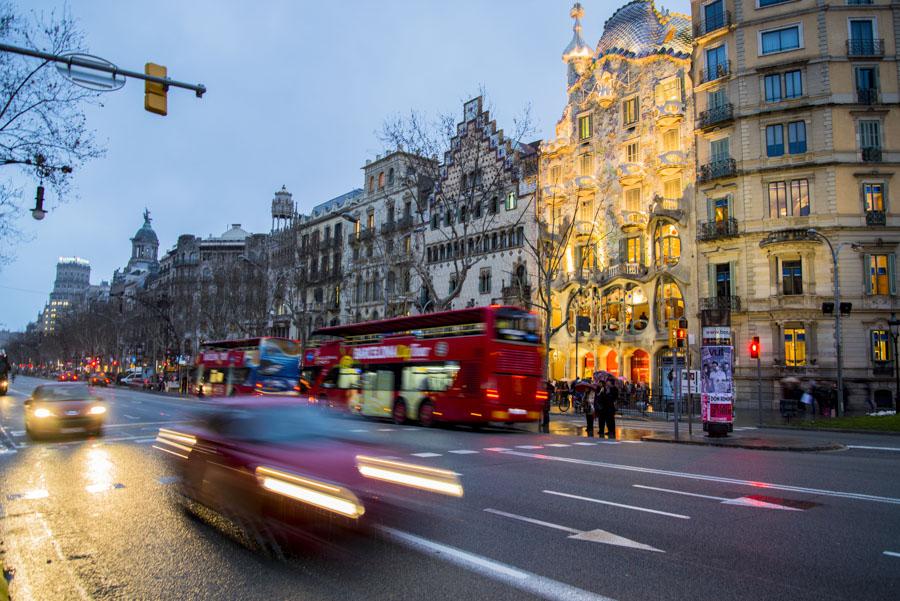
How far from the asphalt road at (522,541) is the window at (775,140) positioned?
28.6m

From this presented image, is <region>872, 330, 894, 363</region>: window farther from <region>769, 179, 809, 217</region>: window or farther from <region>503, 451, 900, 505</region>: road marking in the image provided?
<region>503, 451, 900, 505</region>: road marking

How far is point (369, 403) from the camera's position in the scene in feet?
84.6

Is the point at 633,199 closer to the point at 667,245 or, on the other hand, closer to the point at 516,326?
the point at 667,245

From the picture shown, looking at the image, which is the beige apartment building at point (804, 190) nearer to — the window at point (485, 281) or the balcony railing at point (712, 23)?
the balcony railing at point (712, 23)

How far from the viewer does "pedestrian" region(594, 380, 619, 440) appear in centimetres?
2052

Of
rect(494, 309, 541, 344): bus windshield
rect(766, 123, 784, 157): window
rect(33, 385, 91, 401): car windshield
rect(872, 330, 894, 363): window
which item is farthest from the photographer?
rect(766, 123, 784, 157): window

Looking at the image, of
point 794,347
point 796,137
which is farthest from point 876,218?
point 794,347

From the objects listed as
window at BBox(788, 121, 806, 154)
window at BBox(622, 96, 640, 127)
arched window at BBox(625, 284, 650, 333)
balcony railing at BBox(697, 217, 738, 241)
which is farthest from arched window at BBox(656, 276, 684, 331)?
window at BBox(622, 96, 640, 127)

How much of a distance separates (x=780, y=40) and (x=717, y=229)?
11.6 meters

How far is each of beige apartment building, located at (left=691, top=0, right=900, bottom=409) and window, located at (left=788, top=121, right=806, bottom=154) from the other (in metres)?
0.06

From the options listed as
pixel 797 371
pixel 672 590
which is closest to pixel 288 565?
pixel 672 590

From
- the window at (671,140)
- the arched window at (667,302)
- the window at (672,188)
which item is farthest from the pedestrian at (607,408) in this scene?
the window at (671,140)

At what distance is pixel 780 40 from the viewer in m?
36.8

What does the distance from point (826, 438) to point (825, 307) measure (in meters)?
12.3
